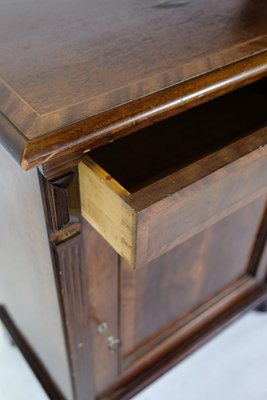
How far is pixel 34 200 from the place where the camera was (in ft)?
1.40

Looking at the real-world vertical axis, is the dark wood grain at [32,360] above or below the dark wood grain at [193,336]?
below

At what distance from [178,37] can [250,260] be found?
0.44 m

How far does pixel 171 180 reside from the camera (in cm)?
37

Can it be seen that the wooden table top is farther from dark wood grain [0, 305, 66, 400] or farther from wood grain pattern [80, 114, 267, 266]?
dark wood grain [0, 305, 66, 400]

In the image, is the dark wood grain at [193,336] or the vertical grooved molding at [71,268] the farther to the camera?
the dark wood grain at [193,336]

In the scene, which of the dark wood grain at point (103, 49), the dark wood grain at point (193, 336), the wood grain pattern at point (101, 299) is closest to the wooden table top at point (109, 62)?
the dark wood grain at point (103, 49)

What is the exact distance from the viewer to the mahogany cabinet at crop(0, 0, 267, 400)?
1.20 feet

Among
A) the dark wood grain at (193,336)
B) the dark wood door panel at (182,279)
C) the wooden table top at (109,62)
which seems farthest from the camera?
the dark wood grain at (193,336)

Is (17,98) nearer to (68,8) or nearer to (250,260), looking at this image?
(68,8)

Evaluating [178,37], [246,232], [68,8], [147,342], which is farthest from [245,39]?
[147,342]

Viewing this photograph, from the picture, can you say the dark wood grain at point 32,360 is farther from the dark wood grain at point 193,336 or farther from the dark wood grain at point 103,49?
the dark wood grain at point 103,49

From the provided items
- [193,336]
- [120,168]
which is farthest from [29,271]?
[193,336]

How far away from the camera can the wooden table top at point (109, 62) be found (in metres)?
0.35

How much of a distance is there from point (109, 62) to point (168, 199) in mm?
145
